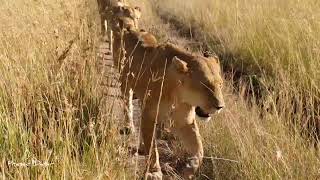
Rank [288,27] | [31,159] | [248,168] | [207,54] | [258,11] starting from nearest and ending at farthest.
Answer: [31,159] → [248,168] → [207,54] → [288,27] → [258,11]

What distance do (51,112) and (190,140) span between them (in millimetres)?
1100

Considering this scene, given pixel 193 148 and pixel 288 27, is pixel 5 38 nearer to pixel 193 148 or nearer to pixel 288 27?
pixel 193 148

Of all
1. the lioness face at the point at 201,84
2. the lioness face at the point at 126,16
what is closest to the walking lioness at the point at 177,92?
the lioness face at the point at 201,84

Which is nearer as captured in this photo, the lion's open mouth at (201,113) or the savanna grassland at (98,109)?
the savanna grassland at (98,109)

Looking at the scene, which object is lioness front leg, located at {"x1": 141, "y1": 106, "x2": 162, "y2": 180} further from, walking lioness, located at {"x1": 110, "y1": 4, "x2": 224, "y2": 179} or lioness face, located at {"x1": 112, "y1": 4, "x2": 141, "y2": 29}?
lioness face, located at {"x1": 112, "y1": 4, "x2": 141, "y2": 29}

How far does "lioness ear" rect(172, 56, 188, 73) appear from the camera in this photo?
11.7 feet

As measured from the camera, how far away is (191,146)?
3928 mm

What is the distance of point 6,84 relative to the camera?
12.9ft

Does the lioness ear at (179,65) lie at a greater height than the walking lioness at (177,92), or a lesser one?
greater

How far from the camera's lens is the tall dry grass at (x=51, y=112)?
2959 millimetres

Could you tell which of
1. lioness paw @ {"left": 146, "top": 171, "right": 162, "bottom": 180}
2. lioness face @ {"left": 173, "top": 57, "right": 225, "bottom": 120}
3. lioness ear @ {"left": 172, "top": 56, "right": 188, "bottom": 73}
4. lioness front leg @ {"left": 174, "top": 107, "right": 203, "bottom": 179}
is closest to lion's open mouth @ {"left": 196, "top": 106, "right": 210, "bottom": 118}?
lioness face @ {"left": 173, "top": 57, "right": 225, "bottom": 120}

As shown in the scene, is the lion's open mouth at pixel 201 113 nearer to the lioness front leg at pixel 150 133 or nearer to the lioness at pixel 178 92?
the lioness at pixel 178 92

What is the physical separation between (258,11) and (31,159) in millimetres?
5246

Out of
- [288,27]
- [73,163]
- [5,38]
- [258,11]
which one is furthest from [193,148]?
[258,11]
